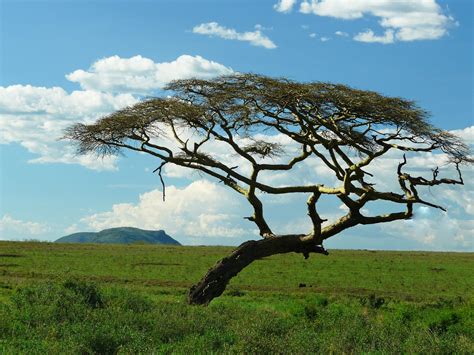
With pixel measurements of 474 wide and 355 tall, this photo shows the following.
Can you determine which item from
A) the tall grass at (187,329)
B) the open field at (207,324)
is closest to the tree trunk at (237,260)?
the open field at (207,324)

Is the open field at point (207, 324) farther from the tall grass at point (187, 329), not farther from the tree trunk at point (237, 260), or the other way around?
the tree trunk at point (237, 260)

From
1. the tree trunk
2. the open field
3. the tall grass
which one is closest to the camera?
the tall grass

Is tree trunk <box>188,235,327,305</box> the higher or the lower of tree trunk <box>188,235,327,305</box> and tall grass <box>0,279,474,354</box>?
the higher

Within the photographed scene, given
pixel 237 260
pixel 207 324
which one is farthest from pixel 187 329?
pixel 237 260

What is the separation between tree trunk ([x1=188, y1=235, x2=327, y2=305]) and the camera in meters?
22.8

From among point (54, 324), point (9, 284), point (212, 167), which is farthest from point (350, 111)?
point (9, 284)

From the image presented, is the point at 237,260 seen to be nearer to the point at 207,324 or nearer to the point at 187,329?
the point at 207,324

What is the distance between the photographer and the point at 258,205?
973 inches

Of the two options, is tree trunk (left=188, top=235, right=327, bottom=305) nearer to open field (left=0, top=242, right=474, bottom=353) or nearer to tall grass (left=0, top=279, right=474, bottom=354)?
open field (left=0, top=242, right=474, bottom=353)

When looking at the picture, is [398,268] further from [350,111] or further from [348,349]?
[348,349]

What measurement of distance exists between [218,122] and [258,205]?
3.31m

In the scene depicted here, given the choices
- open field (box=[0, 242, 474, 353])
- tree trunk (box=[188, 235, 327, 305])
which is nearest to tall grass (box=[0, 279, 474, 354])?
open field (box=[0, 242, 474, 353])

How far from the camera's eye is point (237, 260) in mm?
23172

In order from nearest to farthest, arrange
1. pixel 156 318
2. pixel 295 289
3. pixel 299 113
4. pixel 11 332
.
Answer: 1. pixel 11 332
2. pixel 156 318
3. pixel 299 113
4. pixel 295 289
